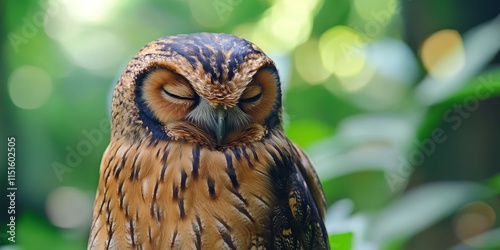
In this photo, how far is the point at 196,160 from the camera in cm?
82

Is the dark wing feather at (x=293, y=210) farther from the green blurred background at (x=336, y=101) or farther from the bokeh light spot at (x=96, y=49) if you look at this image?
the bokeh light spot at (x=96, y=49)

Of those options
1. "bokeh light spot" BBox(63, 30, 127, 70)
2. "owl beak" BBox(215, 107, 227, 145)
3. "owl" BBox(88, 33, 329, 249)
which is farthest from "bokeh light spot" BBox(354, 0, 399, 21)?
"owl beak" BBox(215, 107, 227, 145)

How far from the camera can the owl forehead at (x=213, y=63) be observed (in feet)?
2.45

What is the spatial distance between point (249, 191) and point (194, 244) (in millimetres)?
107

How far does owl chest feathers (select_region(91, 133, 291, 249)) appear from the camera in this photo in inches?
31.9

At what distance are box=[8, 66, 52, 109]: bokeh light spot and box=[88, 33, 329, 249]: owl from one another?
53cm

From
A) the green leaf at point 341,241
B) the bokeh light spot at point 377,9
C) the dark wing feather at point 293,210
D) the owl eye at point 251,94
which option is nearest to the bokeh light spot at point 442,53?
the bokeh light spot at point 377,9

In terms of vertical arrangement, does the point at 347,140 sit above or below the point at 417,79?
below

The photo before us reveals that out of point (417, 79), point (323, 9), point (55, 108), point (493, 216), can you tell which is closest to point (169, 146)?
point (55, 108)

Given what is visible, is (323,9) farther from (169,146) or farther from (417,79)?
(169,146)

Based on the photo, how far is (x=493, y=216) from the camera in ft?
5.38

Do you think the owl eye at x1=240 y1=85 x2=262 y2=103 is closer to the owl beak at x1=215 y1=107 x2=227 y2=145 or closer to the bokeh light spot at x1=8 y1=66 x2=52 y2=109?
the owl beak at x1=215 y1=107 x2=227 y2=145

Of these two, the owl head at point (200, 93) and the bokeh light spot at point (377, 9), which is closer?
the owl head at point (200, 93)

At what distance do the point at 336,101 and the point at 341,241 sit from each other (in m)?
0.51
